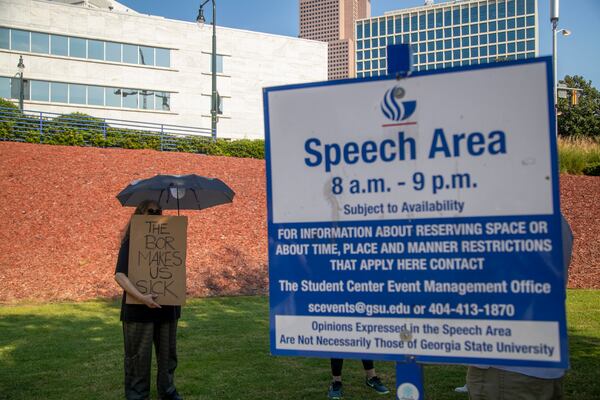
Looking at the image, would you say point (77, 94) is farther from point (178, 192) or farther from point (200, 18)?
point (178, 192)

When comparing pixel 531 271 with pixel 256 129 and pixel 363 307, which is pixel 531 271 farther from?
pixel 256 129

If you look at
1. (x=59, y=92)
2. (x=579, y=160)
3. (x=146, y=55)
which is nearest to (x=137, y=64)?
(x=146, y=55)

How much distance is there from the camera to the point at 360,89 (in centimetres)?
225

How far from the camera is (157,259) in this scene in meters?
4.99

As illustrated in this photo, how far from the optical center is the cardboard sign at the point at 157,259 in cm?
498

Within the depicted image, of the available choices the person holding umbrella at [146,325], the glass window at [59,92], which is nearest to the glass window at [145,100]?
the glass window at [59,92]

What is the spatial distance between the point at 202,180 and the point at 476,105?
4496mm

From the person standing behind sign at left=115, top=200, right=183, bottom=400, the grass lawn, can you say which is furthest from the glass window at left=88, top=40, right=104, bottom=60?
the person standing behind sign at left=115, top=200, right=183, bottom=400

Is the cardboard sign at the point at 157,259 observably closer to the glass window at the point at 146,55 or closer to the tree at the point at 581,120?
the glass window at the point at 146,55

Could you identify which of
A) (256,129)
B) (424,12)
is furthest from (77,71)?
(424,12)

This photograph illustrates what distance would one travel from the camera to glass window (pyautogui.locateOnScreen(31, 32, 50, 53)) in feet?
137

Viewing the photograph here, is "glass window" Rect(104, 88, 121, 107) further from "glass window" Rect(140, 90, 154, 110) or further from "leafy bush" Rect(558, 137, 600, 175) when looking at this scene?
"leafy bush" Rect(558, 137, 600, 175)

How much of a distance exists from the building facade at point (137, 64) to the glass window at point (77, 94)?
67mm

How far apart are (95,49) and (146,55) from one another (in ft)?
11.9
